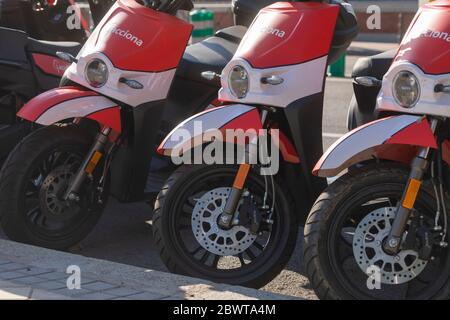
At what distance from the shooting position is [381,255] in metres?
4.58

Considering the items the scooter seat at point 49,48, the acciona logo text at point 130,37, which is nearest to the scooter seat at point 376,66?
the acciona logo text at point 130,37

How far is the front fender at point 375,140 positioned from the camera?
448 centimetres

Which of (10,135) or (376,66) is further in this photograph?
(10,135)

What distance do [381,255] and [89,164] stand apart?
1.80 m

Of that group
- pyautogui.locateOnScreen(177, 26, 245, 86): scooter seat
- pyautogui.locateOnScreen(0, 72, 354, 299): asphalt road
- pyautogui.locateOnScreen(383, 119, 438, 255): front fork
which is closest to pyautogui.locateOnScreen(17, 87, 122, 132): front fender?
pyautogui.locateOnScreen(177, 26, 245, 86): scooter seat

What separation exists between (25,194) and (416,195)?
6.94 ft

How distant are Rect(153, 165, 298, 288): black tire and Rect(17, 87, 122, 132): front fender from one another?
72cm

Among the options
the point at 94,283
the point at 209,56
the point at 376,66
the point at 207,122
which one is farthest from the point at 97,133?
the point at 376,66

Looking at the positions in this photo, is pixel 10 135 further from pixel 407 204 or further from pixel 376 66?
pixel 407 204

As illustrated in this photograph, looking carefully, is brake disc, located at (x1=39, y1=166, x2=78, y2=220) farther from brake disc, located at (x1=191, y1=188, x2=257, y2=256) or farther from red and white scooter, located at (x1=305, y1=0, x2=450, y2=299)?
red and white scooter, located at (x1=305, y1=0, x2=450, y2=299)

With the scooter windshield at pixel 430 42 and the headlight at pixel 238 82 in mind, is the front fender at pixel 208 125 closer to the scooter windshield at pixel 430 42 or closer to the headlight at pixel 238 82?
the headlight at pixel 238 82

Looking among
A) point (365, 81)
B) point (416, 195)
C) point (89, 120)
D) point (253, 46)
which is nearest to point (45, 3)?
point (89, 120)

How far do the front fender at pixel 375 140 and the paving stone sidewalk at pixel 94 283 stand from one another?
631mm

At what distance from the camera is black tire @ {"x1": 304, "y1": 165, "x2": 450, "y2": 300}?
454 cm
